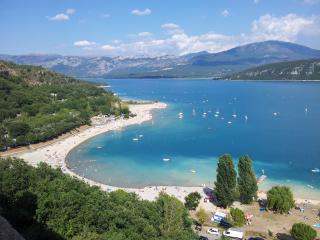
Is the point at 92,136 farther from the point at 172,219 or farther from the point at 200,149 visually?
the point at 172,219

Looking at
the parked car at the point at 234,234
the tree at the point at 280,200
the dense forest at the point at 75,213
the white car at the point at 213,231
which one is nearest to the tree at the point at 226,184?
the tree at the point at 280,200

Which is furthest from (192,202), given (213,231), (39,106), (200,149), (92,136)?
(39,106)

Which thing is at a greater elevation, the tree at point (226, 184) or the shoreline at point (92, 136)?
the tree at point (226, 184)

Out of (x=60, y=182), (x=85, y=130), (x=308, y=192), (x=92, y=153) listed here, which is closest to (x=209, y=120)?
(x=85, y=130)

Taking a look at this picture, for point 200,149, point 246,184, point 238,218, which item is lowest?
point 200,149

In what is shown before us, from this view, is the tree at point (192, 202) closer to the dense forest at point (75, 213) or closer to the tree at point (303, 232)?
the dense forest at point (75, 213)

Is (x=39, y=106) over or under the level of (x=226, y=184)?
over

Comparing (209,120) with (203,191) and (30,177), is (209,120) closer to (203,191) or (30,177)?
(203,191)

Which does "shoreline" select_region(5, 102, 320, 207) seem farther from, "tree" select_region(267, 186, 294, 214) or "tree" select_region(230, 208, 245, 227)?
"tree" select_region(230, 208, 245, 227)
